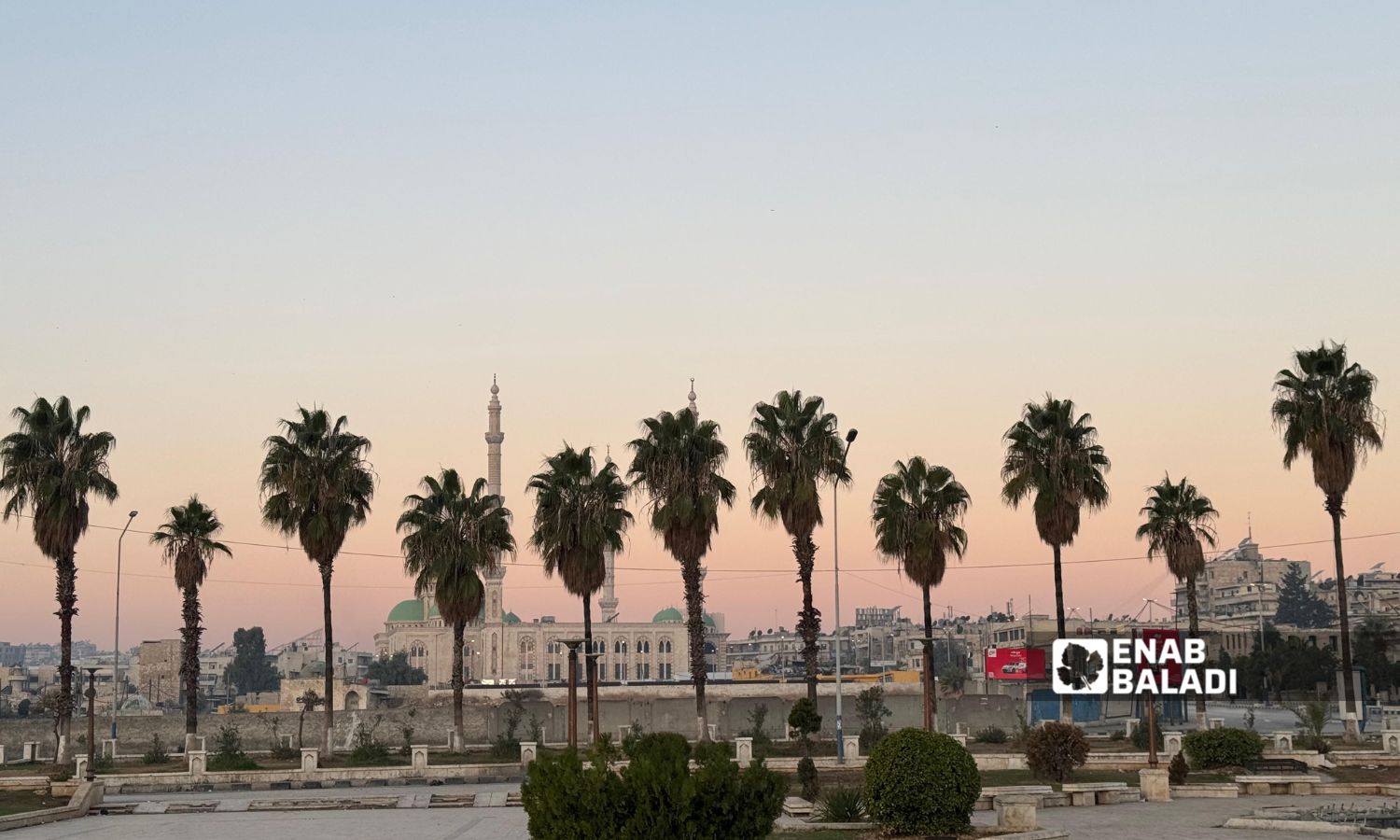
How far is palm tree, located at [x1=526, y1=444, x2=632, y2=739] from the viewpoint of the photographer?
58.6 metres

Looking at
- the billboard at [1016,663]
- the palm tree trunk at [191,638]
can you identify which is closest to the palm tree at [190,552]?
the palm tree trunk at [191,638]

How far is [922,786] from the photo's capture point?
86.0 ft

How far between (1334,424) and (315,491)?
41.8m

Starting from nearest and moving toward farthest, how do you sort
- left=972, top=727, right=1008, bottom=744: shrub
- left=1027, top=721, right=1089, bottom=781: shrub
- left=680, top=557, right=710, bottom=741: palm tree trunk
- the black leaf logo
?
left=1027, top=721, right=1089, bottom=781: shrub, the black leaf logo, left=680, top=557, right=710, bottom=741: palm tree trunk, left=972, top=727, right=1008, bottom=744: shrub

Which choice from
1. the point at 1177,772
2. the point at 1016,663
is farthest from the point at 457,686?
the point at 1016,663

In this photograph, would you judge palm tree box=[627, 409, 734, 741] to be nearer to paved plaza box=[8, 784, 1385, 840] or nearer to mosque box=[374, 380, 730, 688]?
paved plaza box=[8, 784, 1385, 840]

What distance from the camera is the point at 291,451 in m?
59.7

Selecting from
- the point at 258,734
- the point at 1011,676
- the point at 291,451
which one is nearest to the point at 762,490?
the point at 291,451

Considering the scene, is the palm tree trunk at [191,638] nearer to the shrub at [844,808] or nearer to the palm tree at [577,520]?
the palm tree at [577,520]

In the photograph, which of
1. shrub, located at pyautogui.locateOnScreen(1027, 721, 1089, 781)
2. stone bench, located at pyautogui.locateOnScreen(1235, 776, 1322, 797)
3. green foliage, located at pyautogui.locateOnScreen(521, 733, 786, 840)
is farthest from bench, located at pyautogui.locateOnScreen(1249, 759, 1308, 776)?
green foliage, located at pyautogui.locateOnScreen(521, 733, 786, 840)

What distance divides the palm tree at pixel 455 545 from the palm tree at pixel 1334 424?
110 ft

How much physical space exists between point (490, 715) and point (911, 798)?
5943 centimetres

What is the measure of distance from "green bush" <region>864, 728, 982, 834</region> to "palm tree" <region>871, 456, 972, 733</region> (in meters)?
30.7

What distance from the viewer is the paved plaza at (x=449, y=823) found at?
96.1ft
